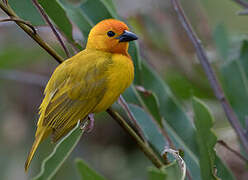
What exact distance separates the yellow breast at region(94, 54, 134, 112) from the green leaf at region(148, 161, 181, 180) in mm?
1017

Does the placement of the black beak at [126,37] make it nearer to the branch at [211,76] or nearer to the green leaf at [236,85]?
the branch at [211,76]

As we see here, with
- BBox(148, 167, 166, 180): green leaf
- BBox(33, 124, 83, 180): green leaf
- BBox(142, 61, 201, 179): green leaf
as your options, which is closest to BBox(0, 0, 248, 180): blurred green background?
BBox(142, 61, 201, 179): green leaf

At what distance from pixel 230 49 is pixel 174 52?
2.56 feet

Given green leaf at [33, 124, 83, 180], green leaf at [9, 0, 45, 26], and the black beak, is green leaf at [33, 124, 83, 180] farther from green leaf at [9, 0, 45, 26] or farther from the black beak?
the black beak

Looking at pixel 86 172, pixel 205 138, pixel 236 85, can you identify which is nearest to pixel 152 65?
pixel 236 85

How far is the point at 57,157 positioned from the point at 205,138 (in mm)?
801

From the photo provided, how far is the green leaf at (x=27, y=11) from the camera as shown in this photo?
2490 mm

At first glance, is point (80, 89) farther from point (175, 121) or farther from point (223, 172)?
point (223, 172)

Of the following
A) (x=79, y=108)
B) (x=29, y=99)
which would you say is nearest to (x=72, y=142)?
(x=79, y=108)

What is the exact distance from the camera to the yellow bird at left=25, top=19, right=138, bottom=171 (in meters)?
2.49

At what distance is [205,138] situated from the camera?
2.15 m

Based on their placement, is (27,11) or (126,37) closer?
(27,11)

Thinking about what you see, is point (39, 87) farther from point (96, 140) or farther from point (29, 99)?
point (96, 140)

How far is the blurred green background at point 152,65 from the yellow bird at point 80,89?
118 cm
